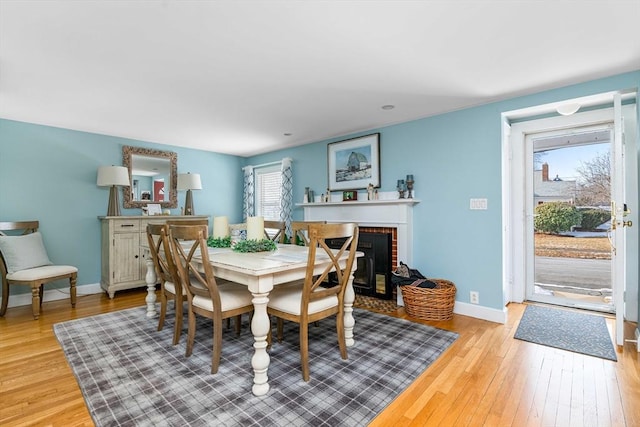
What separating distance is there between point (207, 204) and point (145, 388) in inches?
150

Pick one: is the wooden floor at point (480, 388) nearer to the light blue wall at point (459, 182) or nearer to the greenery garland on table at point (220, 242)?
the light blue wall at point (459, 182)

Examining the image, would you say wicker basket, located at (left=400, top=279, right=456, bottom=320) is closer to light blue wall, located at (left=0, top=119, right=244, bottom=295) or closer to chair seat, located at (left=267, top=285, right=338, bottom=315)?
chair seat, located at (left=267, top=285, right=338, bottom=315)

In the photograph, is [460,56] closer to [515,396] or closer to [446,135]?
[446,135]

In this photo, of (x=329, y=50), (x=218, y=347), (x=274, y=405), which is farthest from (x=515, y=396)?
(x=329, y=50)

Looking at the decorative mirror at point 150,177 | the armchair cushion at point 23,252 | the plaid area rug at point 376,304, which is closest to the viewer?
the armchair cushion at point 23,252

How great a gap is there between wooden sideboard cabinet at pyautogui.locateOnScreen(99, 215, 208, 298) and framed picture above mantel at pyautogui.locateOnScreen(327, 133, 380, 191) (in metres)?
2.62

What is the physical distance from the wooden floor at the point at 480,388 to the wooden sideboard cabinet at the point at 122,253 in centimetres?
128

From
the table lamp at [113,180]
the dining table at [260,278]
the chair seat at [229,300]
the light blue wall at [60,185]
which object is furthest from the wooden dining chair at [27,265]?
the dining table at [260,278]

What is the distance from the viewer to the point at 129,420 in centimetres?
160

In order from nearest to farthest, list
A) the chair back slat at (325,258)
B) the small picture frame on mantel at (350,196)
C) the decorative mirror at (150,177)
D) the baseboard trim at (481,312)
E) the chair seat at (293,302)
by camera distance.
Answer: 1. the chair back slat at (325,258)
2. the chair seat at (293,302)
3. the baseboard trim at (481,312)
4. the small picture frame on mantel at (350,196)
5. the decorative mirror at (150,177)

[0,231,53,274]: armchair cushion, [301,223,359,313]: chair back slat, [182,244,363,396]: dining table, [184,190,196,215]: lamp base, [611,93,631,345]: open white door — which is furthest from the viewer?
[184,190,196,215]: lamp base

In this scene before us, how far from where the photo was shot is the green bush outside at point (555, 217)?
11.4 feet

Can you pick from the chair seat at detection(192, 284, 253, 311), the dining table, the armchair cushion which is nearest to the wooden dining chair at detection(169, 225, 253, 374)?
the chair seat at detection(192, 284, 253, 311)

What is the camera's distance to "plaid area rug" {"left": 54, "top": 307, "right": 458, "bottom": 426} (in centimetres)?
164
